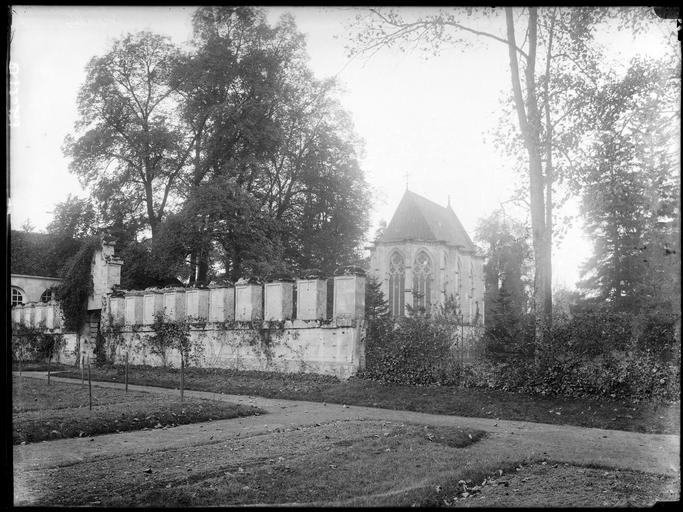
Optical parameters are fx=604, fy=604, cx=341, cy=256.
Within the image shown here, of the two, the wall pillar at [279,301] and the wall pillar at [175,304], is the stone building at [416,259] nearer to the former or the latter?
the wall pillar at [175,304]

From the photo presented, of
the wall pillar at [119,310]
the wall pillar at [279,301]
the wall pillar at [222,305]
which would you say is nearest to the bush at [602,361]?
the wall pillar at [279,301]

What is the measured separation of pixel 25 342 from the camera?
28.2m

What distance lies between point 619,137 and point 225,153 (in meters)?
20.0

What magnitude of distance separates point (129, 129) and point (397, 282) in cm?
2426

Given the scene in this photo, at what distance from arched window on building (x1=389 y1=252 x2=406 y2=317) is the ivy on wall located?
956 inches

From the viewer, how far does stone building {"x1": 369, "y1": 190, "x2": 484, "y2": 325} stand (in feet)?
151

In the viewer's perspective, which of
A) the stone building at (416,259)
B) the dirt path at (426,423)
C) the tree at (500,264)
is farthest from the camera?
the stone building at (416,259)

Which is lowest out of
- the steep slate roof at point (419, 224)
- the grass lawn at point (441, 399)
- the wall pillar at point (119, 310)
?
the grass lawn at point (441, 399)

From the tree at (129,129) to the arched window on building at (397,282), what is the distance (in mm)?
20815

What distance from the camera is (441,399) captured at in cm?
1347

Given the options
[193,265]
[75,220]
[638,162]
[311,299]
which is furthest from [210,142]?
[638,162]

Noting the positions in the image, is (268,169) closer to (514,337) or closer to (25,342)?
(25,342)

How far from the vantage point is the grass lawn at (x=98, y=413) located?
9250mm

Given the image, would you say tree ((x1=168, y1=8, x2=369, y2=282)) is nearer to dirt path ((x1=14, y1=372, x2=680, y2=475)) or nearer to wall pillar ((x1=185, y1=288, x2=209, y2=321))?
wall pillar ((x1=185, y1=288, x2=209, y2=321))
